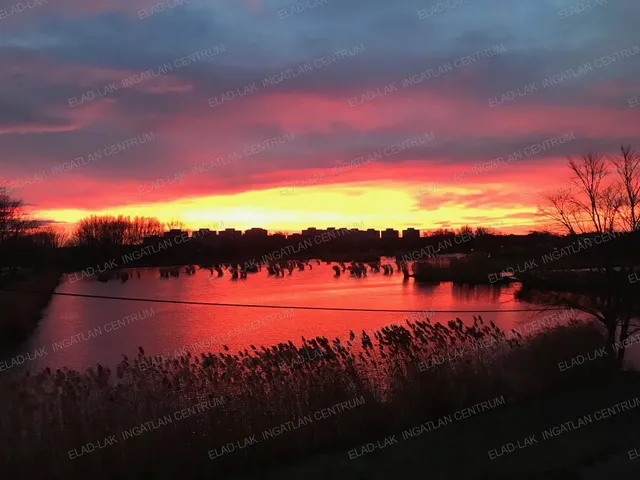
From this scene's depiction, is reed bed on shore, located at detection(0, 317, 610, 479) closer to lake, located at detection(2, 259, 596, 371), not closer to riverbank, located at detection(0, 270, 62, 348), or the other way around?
lake, located at detection(2, 259, 596, 371)

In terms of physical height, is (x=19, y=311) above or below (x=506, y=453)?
above

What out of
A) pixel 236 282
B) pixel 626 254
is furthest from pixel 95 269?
pixel 626 254

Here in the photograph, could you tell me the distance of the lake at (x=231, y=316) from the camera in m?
17.0

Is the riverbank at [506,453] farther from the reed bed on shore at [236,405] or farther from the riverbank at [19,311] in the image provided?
the riverbank at [19,311]

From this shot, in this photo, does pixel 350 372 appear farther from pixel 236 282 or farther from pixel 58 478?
pixel 236 282

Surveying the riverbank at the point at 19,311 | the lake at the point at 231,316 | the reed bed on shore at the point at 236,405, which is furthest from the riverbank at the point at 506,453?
the riverbank at the point at 19,311

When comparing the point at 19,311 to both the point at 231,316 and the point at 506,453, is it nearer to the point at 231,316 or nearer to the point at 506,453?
the point at 231,316

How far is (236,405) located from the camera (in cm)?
698

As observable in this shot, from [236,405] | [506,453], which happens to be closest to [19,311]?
[236,405]

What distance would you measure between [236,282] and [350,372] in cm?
3656

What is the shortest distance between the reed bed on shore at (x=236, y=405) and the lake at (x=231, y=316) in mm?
5580

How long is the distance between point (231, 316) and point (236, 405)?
674 inches

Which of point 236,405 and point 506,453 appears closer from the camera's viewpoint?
point 506,453

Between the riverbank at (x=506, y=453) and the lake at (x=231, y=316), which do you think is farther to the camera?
the lake at (x=231, y=316)
